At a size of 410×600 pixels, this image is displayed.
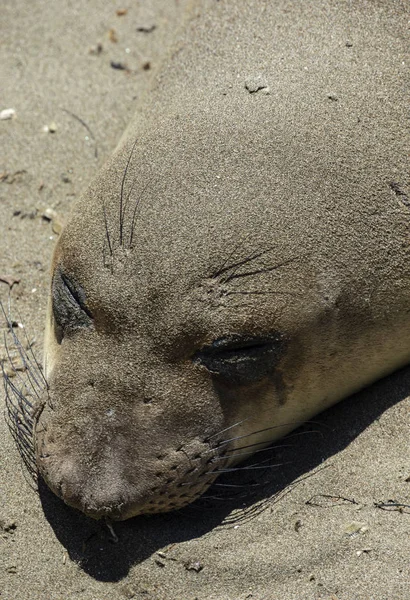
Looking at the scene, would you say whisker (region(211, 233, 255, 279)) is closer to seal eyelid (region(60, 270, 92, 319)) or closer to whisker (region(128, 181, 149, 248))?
whisker (region(128, 181, 149, 248))

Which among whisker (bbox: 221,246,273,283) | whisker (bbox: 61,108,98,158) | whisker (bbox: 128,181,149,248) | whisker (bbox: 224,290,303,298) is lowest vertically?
whisker (bbox: 61,108,98,158)

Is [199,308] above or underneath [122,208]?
underneath

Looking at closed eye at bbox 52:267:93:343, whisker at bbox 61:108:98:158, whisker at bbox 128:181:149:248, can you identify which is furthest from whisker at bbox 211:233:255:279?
whisker at bbox 61:108:98:158

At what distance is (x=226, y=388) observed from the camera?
3229 millimetres

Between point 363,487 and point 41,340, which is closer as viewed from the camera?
point 363,487

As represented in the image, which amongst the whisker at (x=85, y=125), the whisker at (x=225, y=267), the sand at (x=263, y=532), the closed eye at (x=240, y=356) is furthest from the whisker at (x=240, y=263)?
the whisker at (x=85, y=125)

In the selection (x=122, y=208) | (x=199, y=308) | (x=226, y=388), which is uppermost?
(x=122, y=208)

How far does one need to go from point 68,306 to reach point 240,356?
2.25 feet

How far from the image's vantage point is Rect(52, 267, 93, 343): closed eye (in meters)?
3.28

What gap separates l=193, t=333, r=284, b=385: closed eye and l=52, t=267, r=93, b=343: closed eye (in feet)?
1.52

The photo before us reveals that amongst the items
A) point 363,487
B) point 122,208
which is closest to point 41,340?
point 122,208

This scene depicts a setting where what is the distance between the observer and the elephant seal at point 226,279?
124 inches

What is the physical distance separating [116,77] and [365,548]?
10.7 feet

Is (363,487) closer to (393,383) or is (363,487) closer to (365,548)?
(365,548)
